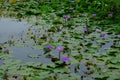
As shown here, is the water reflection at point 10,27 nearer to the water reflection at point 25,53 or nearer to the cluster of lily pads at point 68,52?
the cluster of lily pads at point 68,52

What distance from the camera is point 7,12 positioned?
23.2ft

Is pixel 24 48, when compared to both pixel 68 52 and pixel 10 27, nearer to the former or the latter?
pixel 68 52

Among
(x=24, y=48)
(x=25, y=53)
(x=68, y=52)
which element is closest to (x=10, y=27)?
(x=24, y=48)

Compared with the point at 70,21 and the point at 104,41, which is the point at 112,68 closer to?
the point at 104,41

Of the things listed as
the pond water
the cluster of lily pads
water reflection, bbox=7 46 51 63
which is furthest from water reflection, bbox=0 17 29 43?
water reflection, bbox=7 46 51 63

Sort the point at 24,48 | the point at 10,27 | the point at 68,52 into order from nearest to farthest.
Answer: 1. the point at 68,52
2. the point at 24,48
3. the point at 10,27

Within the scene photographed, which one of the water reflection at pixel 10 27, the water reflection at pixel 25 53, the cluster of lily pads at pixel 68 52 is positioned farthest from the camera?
the water reflection at pixel 10 27

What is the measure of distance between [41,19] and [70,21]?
2.33 feet

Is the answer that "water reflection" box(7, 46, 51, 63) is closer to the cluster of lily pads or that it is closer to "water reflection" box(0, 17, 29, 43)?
the cluster of lily pads

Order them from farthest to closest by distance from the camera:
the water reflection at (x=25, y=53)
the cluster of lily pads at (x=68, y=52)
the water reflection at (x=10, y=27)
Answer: the water reflection at (x=10, y=27), the water reflection at (x=25, y=53), the cluster of lily pads at (x=68, y=52)

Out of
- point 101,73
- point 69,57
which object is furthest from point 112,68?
point 69,57

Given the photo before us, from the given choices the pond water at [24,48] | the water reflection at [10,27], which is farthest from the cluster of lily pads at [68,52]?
the water reflection at [10,27]

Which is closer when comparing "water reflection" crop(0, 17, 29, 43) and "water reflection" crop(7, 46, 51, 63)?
"water reflection" crop(7, 46, 51, 63)

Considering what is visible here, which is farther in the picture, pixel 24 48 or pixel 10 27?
pixel 10 27
